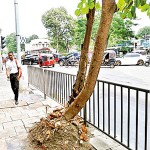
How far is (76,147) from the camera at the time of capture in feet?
11.3

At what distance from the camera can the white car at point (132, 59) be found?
81.1 ft

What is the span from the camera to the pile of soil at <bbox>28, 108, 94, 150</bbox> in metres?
3.46

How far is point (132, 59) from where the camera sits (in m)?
25.3

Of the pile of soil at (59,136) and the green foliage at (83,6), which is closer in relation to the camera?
the green foliage at (83,6)

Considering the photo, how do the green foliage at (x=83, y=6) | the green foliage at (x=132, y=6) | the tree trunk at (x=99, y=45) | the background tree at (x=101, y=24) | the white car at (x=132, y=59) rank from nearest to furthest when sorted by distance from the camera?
1. the green foliage at (x=132, y=6)
2. the background tree at (x=101, y=24)
3. the green foliage at (x=83, y=6)
4. the tree trunk at (x=99, y=45)
5. the white car at (x=132, y=59)

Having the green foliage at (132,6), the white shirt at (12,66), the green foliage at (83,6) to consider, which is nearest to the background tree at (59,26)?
the white shirt at (12,66)

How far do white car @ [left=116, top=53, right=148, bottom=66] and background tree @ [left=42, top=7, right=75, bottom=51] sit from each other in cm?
2090

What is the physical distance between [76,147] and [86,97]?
0.82 meters

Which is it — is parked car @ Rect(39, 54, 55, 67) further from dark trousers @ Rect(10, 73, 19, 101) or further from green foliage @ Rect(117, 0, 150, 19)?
green foliage @ Rect(117, 0, 150, 19)

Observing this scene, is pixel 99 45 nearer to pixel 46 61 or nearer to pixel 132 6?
pixel 132 6

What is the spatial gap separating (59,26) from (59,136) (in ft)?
141

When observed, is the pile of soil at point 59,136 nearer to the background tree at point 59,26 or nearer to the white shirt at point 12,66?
the white shirt at point 12,66

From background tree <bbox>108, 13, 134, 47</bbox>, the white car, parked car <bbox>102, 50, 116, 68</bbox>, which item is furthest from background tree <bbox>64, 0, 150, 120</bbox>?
background tree <bbox>108, 13, 134, 47</bbox>

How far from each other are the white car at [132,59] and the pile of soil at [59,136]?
860 inches
